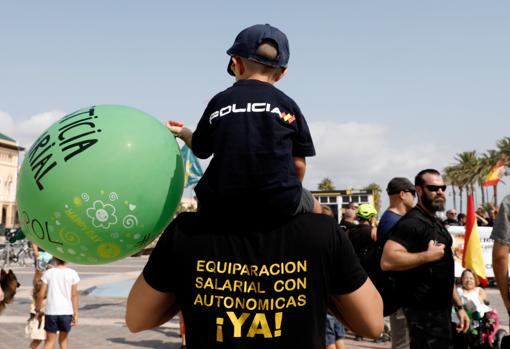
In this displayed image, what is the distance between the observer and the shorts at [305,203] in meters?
1.75

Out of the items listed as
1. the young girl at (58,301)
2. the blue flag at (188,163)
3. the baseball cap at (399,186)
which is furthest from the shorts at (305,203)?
the young girl at (58,301)

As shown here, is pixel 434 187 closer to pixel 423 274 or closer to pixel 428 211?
pixel 428 211

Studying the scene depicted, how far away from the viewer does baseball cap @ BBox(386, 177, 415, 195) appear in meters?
5.65

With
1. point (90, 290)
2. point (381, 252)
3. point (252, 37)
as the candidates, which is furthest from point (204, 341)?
point (90, 290)

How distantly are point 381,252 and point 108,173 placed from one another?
2.97 m

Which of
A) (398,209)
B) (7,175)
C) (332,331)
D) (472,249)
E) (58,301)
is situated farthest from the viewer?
(7,175)

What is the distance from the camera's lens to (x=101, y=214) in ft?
6.52

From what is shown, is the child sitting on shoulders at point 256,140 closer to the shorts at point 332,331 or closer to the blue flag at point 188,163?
the blue flag at point 188,163

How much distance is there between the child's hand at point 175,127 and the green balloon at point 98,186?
0.13 metres

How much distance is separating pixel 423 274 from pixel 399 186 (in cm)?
176

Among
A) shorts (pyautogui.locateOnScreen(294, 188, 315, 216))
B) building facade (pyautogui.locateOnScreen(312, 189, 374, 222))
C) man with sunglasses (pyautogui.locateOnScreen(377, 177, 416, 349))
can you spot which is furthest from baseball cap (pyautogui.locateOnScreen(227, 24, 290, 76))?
building facade (pyautogui.locateOnScreen(312, 189, 374, 222))

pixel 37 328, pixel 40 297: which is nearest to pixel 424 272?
pixel 40 297

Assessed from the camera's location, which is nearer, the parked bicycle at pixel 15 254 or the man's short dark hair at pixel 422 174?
the man's short dark hair at pixel 422 174

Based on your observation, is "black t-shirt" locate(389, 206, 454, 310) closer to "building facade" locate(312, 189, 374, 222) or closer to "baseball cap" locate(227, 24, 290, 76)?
"baseball cap" locate(227, 24, 290, 76)
